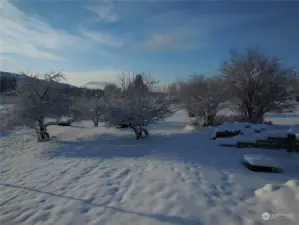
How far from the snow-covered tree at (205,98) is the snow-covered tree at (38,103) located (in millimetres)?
8111

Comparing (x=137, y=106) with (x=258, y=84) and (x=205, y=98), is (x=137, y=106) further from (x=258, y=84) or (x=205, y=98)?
(x=258, y=84)

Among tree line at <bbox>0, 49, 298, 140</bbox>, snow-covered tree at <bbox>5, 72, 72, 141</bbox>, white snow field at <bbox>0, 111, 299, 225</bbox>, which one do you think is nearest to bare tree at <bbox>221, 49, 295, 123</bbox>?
tree line at <bbox>0, 49, 298, 140</bbox>

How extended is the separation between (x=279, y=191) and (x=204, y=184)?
1.38 metres

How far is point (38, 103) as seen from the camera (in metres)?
10.9

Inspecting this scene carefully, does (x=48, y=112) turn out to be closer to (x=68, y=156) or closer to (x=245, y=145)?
(x=68, y=156)

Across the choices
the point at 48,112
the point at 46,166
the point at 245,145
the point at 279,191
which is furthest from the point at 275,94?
the point at 48,112

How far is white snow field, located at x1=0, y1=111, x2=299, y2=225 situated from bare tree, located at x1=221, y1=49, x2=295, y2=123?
5.87 m

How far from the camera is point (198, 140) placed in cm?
850

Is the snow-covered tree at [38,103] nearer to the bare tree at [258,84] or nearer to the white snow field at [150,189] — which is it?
the white snow field at [150,189]

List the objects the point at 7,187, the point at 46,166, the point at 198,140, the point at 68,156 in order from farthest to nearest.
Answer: the point at 198,140 → the point at 68,156 → the point at 46,166 → the point at 7,187

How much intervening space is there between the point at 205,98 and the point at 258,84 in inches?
124

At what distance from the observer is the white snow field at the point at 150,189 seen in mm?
3264

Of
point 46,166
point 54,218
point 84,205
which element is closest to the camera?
point 54,218

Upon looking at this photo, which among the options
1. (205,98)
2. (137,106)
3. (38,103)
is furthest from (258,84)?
(38,103)
